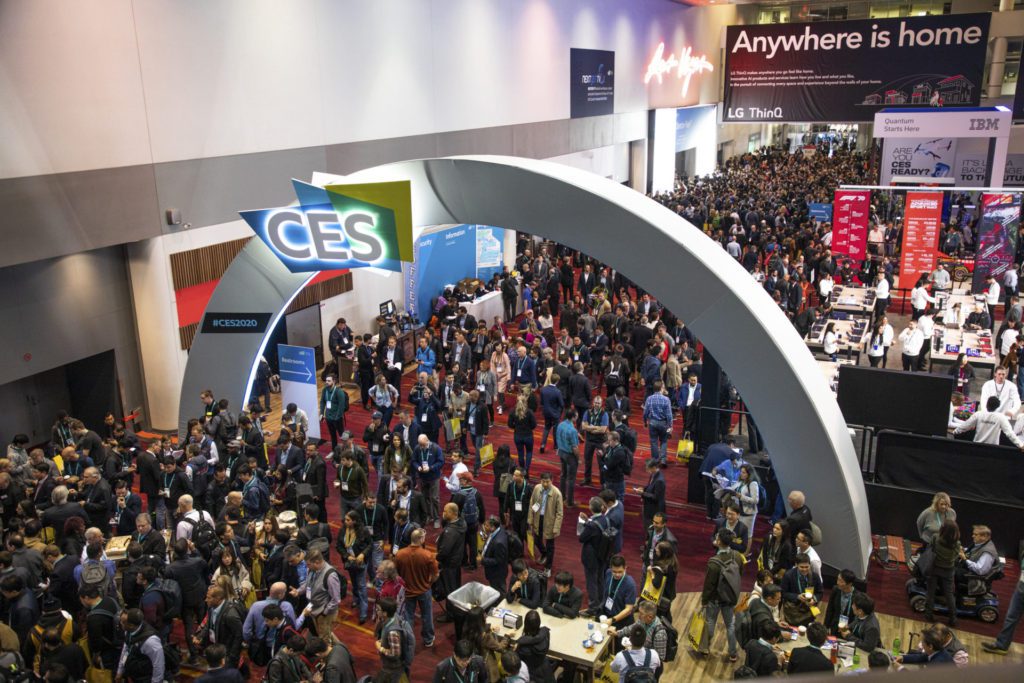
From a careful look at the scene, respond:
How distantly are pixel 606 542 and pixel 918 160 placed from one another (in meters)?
22.5

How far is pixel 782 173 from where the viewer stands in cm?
3825

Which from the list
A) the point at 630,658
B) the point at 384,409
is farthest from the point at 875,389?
the point at 384,409

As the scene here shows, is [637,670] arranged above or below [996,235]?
below

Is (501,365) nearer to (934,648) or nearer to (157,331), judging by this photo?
(157,331)

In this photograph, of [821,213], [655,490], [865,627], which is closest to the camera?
[865,627]

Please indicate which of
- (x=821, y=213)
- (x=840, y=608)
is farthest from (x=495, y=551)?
(x=821, y=213)

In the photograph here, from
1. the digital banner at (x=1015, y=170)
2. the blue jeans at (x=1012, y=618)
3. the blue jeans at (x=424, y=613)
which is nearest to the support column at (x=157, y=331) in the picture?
the blue jeans at (x=424, y=613)

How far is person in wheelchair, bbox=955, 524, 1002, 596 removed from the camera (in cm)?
857

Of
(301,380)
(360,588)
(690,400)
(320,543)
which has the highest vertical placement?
(301,380)

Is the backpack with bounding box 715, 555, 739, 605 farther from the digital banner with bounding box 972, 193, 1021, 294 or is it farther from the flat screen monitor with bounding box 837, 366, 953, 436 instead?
the digital banner with bounding box 972, 193, 1021, 294

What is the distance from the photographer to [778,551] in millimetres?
8508

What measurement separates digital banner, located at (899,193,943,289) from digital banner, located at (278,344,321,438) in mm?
14184

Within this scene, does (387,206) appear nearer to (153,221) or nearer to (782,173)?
(153,221)

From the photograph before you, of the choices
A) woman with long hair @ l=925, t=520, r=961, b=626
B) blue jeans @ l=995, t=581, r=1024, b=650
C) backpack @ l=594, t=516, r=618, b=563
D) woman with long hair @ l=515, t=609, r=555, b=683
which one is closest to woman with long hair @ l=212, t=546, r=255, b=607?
woman with long hair @ l=515, t=609, r=555, b=683
